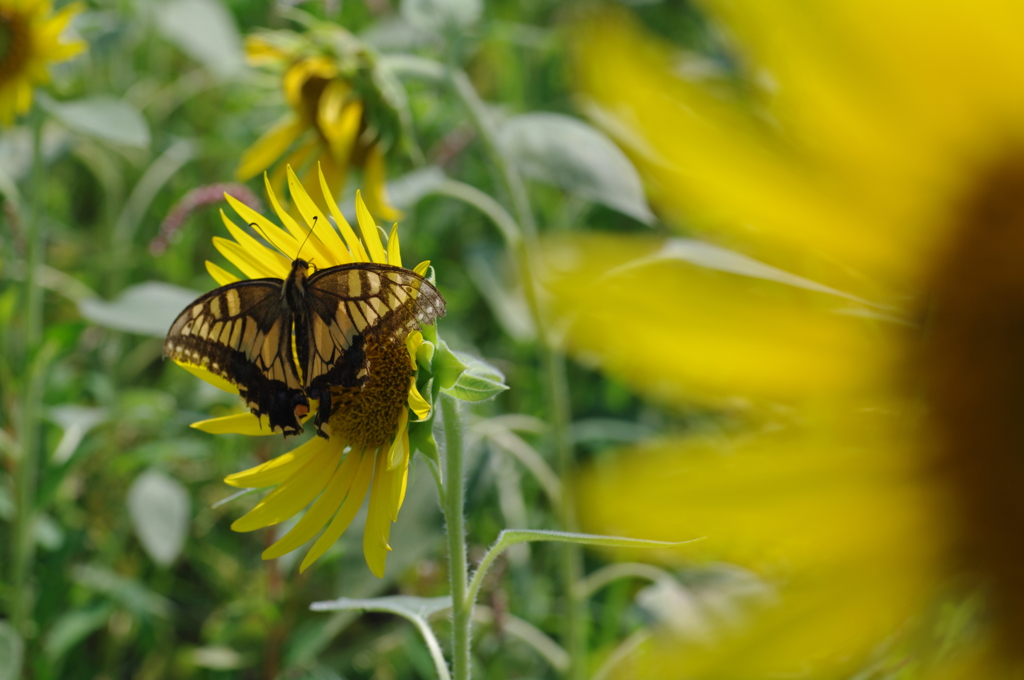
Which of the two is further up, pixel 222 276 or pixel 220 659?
pixel 222 276

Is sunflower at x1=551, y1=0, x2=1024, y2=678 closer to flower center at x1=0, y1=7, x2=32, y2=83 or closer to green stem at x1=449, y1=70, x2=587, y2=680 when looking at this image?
green stem at x1=449, y1=70, x2=587, y2=680

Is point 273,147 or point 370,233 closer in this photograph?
point 370,233

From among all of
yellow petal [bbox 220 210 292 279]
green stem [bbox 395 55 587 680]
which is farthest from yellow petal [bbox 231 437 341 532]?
green stem [bbox 395 55 587 680]

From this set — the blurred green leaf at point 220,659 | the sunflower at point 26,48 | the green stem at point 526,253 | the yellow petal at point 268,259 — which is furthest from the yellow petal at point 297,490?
the sunflower at point 26,48

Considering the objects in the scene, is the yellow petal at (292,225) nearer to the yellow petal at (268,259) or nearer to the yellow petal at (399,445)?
the yellow petal at (268,259)

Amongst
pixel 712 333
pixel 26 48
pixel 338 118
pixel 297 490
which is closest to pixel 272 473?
pixel 297 490

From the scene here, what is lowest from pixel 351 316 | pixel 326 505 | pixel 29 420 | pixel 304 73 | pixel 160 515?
pixel 160 515

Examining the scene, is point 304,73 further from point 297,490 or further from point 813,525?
point 813,525

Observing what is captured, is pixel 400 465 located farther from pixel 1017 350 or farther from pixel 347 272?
pixel 1017 350
